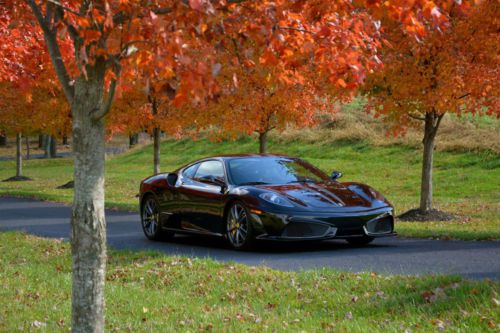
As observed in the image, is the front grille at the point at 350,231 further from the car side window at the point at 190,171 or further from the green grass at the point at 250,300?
the car side window at the point at 190,171

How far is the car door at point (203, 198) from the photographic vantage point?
41.0ft

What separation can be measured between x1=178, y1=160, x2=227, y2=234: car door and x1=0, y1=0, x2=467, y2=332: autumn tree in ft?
20.1

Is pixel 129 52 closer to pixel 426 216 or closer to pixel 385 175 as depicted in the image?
pixel 426 216

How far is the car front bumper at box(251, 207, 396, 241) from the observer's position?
37.2 ft

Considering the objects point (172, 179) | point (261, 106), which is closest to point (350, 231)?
point (172, 179)

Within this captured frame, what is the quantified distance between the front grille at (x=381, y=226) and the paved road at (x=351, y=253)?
0.27m

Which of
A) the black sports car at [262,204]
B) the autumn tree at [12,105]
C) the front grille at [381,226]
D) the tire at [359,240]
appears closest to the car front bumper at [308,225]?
the black sports car at [262,204]

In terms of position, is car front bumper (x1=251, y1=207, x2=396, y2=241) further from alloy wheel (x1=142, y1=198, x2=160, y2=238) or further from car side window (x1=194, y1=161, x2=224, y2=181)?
alloy wheel (x1=142, y1=198, x2=160, y2=238)

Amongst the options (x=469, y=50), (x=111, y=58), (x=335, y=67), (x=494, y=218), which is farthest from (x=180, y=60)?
(x=494, y=218)

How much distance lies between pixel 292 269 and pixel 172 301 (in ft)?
7.31

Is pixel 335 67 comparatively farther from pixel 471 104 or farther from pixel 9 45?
pixel 471 104

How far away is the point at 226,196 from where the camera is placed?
1223 centimetres

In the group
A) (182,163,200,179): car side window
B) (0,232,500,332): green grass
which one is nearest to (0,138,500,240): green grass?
(182,163,200,179): car side window

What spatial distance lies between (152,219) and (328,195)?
3.73m
